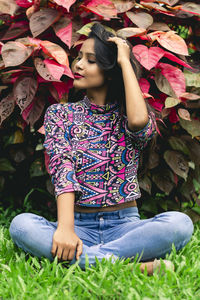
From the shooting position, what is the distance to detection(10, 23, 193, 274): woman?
2.13m

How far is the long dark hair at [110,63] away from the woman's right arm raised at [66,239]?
66 cm

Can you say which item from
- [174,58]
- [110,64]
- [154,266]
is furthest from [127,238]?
[174,58]

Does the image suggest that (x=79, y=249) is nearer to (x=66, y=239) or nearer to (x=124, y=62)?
(x=66, y=239)

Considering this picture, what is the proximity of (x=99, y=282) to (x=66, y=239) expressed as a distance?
0.34 m

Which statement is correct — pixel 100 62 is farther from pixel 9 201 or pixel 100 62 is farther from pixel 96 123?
pixel 9 201

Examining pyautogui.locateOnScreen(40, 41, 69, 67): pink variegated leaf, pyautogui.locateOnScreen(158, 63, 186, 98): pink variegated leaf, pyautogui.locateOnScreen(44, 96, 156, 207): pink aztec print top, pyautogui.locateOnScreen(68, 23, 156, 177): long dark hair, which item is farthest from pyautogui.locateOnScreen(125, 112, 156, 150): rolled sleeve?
pyautogui.locateOnScreen(40, 41, 69, 67): pink variegated leaf

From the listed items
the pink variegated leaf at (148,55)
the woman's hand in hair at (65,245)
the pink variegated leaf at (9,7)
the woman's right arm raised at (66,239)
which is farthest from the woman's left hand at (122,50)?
the woman's hand in hair at (65,245)

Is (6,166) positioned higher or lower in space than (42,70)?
lower

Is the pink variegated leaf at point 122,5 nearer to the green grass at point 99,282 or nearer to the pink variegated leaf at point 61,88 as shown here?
the pink variegated leaf at point 61,88

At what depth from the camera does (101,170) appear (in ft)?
7.79

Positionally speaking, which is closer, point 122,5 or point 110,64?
point 110,64

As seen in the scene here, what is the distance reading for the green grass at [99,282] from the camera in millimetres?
1698

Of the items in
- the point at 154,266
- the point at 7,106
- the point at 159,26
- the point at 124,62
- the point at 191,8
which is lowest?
the point at 154,266

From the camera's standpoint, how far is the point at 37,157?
10.0ft
